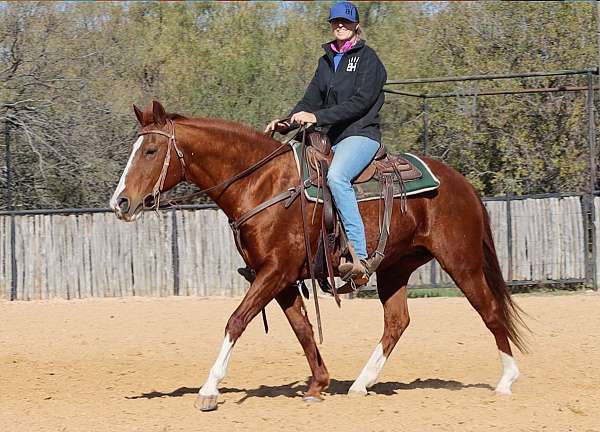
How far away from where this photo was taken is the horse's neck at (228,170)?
7.63 m

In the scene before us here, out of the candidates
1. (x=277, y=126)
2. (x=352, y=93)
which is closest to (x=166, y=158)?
(x=277, y=126)

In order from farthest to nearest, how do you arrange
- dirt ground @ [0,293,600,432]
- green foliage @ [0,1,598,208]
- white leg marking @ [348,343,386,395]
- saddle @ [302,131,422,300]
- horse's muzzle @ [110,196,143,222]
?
green foliage @ [0,1,598,208] → white leg marking @ [348,343,386,395] → saddle @ [302,131,422,300] → horse's muzzle @ [110,196,143,222] → dirt ground @ [0,293,600,432]

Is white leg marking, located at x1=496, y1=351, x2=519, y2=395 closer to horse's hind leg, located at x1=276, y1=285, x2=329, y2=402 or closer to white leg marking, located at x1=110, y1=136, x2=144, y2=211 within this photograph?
horse's hind leg, located at x1=276, y1=285, x2=329, y2=402

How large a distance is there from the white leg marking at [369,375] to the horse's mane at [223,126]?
80.9 inches

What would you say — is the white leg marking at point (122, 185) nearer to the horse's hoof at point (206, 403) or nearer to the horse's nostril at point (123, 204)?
the horse's nostril at point (123, 204)

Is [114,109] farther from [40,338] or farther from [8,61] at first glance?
[40,338]

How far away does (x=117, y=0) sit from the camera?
3334 centimetres

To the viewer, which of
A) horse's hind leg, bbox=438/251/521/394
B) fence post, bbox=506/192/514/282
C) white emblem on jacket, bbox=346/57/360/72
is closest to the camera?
white emblem on jacket, bbox=346/57/360/72

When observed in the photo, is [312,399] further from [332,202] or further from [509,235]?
[509,235]

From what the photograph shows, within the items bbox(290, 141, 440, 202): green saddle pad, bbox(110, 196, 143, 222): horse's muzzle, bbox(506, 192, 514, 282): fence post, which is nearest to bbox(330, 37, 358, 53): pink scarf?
bbox(290, 141, 440, 202): green saddle pad

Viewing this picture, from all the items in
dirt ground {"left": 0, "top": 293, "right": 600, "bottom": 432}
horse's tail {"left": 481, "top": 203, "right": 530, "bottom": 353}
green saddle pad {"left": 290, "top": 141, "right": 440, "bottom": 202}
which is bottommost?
dirt ground {"left": 0, "top": 293, "right": 600, "bottom": 432}

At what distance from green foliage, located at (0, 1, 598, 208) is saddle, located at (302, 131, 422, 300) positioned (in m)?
10.0

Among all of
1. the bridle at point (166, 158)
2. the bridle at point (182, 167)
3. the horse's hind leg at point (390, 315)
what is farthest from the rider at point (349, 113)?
the bridle at point (166, 158)

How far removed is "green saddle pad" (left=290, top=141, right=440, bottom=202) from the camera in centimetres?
780
